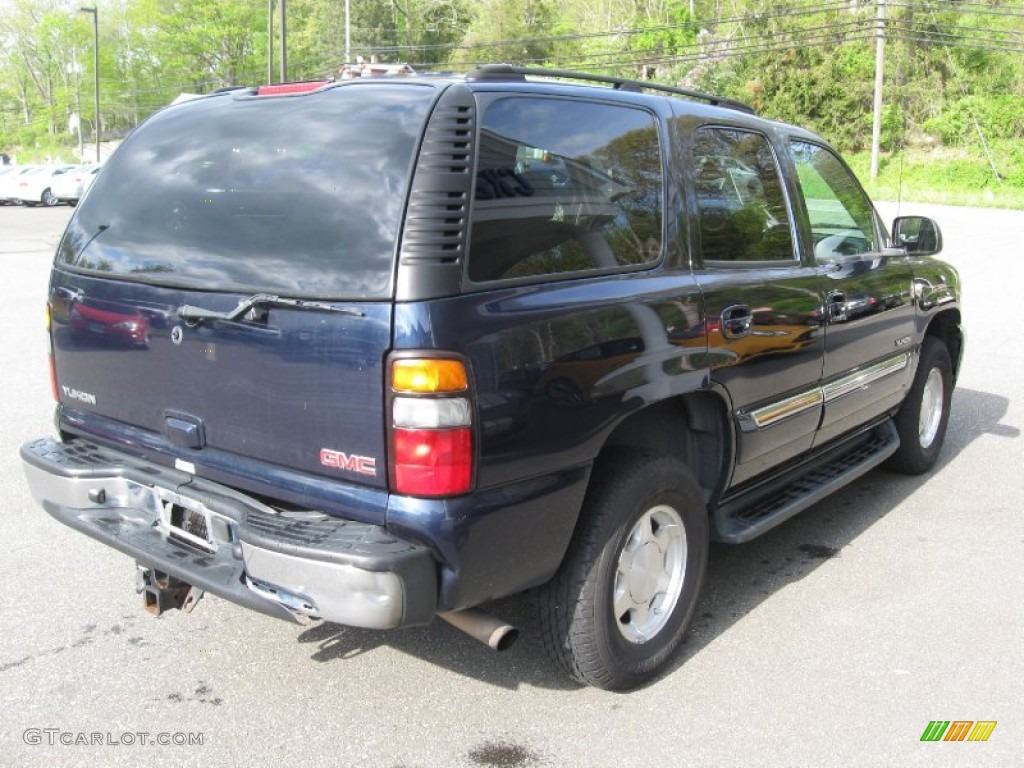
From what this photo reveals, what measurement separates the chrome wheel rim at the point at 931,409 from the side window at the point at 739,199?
210 centimetres

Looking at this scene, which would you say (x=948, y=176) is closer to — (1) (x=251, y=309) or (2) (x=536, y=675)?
(2) (x=536, y=675)

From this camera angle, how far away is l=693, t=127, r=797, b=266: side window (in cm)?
366

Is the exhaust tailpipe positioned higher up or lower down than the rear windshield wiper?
lower down

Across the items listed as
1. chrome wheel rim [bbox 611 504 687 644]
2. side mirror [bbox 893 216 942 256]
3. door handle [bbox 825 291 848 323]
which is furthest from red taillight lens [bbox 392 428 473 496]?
side mirror [bbox 893 216 942 256]

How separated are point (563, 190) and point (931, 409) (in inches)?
149

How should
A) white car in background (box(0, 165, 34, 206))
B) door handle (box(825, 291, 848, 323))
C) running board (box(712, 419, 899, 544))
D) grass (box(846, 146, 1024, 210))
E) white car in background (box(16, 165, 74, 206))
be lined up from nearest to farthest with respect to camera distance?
running board (box(712, 419, 899, 544))
door handle (box(825, 291, 848, 323))
white car in background (box(16, 165, 74, 206))
white car in background (box(0, 165, 34, 206))
grass (box(846, 146, 1024, 210))

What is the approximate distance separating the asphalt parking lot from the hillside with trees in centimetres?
3450

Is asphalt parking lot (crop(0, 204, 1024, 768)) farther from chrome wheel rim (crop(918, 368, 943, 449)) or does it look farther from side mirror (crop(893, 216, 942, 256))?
side mirror (crop(893, 216, 942, 256))

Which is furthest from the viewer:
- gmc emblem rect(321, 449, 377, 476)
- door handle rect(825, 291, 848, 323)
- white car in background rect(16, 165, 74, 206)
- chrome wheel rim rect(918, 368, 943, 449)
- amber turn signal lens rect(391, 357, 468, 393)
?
white car in background rect(16, 165, 74, 206)

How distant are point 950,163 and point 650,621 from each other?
158 feet

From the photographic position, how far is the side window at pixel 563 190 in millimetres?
2762

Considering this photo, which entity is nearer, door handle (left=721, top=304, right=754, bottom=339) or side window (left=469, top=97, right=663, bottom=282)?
side window (left=469, top=97, right=663, bottom=282)

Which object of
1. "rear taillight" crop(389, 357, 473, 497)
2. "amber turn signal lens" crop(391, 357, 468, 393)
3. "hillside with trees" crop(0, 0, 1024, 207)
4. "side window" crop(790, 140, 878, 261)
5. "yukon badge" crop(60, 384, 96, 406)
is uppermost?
"hillside with trees" crop(0, 0, 1024, 207)

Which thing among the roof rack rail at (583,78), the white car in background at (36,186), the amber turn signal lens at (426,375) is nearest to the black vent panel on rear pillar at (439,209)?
the amber turn signal lens at (426,375)
